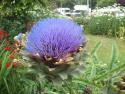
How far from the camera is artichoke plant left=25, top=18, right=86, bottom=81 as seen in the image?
174 cm

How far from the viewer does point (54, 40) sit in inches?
68.5

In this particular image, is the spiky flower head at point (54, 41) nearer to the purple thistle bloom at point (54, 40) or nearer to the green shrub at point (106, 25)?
the purple thistle bloom at point (54, 40)

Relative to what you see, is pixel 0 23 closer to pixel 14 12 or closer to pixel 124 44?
pixel 14 12

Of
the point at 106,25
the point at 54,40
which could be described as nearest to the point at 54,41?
the point at 54,40

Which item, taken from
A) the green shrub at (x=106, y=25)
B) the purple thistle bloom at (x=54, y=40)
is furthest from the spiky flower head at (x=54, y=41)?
the green shrub at (x=106, y=25)

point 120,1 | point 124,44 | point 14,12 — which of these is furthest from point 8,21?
point 120,1

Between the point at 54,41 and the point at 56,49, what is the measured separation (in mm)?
31

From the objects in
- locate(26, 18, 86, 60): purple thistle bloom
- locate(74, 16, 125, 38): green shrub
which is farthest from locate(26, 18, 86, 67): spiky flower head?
locate(74, 16, 125, 38): green shrub

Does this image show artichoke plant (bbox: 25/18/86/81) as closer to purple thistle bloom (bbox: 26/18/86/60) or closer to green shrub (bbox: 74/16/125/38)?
purple thistle bloom (bbox: 26/18/86/60)

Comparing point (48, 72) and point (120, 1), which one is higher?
point (120, 1)

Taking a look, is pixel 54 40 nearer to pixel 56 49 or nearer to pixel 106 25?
pixel 56 49

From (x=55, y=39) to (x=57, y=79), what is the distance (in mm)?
155

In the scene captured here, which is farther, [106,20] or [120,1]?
[106,20]

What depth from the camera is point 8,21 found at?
9.37 metres
